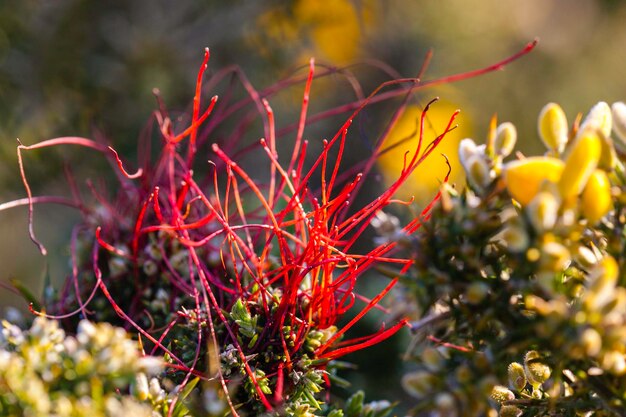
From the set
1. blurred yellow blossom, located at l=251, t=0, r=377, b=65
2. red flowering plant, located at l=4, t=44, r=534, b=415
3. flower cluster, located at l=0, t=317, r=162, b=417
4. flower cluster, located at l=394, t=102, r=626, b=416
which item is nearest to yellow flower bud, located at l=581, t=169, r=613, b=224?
flower cluster, located at l=394, t=102, r=626, b=416

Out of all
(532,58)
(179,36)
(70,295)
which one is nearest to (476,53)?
(532,58)

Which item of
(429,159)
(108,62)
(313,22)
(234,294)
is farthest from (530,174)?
(429,159)

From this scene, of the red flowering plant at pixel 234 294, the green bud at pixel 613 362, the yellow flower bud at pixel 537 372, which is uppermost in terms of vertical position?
the green bud at pixel 613 362

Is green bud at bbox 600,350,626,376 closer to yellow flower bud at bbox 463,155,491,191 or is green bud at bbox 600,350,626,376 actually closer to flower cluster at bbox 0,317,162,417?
yellow flower bud at bbox 463,155,491,191

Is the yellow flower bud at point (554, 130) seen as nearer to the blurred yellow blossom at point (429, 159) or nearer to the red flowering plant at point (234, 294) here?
the red flowering plant at point (234, 294)

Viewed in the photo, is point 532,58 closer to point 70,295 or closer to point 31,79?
point 31,79

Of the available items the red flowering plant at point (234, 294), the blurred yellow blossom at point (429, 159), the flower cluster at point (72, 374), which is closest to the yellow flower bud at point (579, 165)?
the red flowering plant at point (234, 294)
